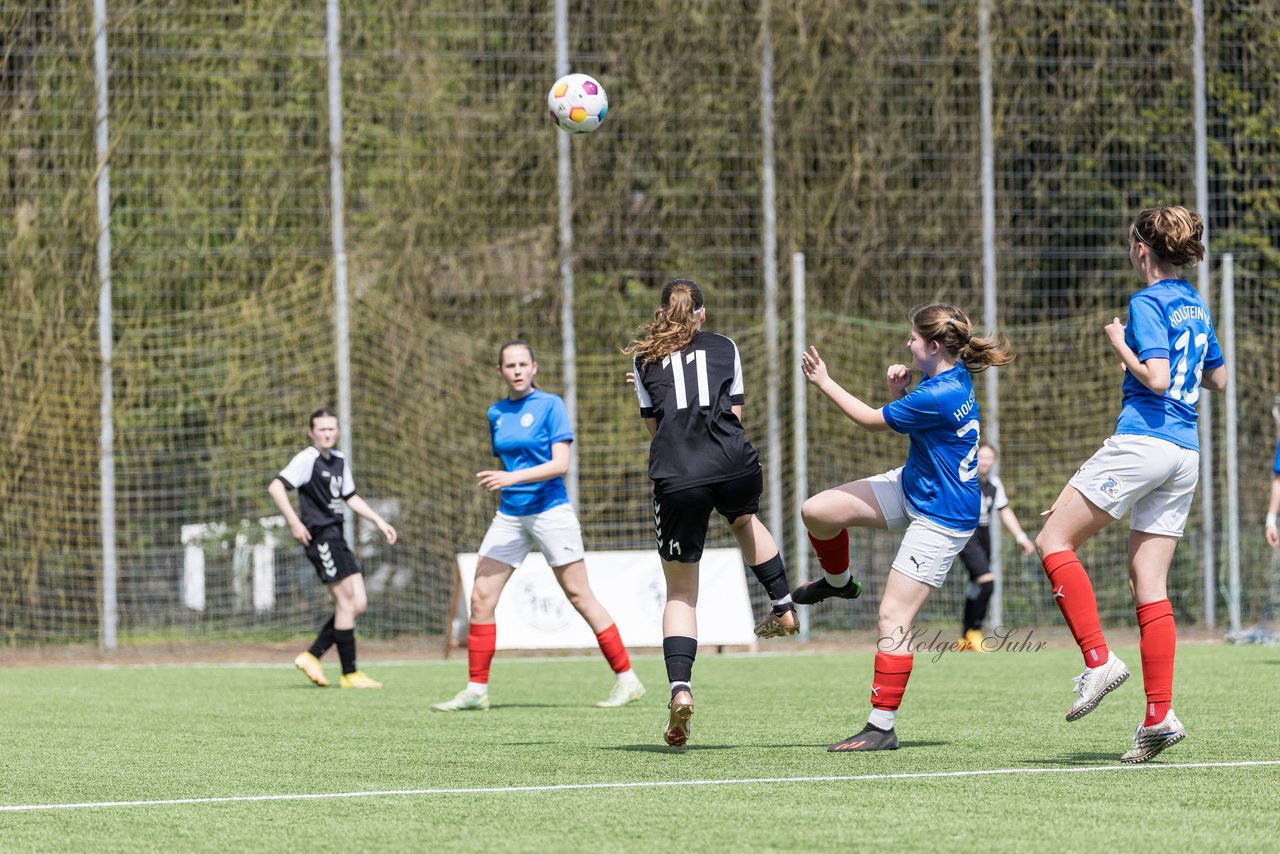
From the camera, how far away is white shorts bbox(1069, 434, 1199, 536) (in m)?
6.10

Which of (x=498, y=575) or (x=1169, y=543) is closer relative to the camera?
(x=1169, y=543)

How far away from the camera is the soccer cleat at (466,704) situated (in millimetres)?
9016

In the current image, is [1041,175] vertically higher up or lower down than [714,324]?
higher up

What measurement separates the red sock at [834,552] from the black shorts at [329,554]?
4981mm

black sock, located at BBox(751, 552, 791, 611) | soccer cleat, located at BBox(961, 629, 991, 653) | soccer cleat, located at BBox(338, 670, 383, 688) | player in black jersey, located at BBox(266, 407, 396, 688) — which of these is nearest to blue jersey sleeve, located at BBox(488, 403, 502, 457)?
player in black jersey, located at BBox(266, 407, 396, 688)

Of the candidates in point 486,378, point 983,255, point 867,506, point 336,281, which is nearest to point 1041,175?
point 983,255

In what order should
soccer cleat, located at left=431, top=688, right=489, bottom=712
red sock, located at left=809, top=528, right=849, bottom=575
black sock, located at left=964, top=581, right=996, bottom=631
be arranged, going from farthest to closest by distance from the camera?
black sock, located at left=964, top=581, right=996, bottom=631
soccer cleat, located at left=431, top=688, right=489, bottom=712
red sock, located at left=809, top=528, right=849, bottom=575

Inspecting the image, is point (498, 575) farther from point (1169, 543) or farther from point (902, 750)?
point (1169, 543)

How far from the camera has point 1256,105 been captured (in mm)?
17453

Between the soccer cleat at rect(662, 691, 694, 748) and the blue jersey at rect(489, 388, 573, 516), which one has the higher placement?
the blue jersey at rect(489, 388, 573, 516)

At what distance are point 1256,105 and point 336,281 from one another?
9.73 m

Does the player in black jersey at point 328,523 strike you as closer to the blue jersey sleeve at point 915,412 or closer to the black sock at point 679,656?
the black sock at point 679,656

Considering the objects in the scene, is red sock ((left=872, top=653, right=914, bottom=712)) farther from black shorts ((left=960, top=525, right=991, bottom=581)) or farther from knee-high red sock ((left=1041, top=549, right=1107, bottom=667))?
black shorts ((left=960, top=525, right=991, bottom=581))

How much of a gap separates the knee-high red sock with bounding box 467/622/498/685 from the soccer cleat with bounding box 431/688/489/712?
9 cm
